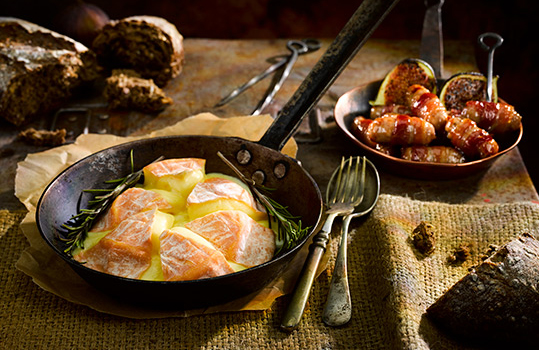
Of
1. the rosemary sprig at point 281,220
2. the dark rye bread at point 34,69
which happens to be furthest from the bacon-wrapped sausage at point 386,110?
the dark rye bread at point 34,69

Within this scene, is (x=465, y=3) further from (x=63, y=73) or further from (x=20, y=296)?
(x=20, y=296)

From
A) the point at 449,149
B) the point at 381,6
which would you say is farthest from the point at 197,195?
the point at 449,149

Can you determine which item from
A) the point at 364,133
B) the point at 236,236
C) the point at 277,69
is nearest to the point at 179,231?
the point at 236,236

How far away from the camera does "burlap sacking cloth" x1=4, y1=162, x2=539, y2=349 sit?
1.43 m

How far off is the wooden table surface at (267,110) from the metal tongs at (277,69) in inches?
1.3

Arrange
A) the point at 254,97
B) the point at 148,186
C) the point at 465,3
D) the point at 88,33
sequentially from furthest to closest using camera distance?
the point at 465,3
the point at 88,33
the point at 254,97
the point at 148,186

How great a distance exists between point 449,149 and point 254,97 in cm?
116

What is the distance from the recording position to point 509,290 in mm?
1345

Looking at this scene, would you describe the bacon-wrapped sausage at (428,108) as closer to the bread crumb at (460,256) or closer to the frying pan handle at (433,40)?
the frying pan handle at (433,40)

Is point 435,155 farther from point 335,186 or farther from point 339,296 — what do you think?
point 339,296

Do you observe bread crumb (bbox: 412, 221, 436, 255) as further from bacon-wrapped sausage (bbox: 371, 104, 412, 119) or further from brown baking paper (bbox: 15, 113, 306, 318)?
bacon-wrapped sausage (bbox: 371, 104, 412, 119)

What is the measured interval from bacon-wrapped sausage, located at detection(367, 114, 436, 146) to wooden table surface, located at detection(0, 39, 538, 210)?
0.53 feet

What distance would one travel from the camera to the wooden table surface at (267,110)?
215 cm

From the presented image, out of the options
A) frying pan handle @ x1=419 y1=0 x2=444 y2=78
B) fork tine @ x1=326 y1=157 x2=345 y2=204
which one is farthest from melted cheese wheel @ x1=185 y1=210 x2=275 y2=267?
Result: frying pan handle @ x1=419 y1=0 x2=444 y2=78
